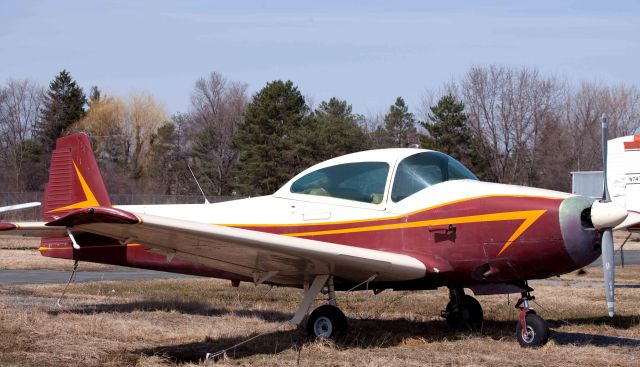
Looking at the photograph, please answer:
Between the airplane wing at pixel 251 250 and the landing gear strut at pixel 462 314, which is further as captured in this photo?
the landing gear strut at pixel 462 314

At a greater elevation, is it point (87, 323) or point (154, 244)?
point (154, 244)

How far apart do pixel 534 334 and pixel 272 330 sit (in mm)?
2933

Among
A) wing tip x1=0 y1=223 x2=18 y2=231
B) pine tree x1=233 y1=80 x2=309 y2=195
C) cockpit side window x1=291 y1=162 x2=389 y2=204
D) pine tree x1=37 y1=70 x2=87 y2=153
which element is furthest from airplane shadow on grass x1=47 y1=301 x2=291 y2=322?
pine tree x1=37 y1=70 x2=87 y2=153

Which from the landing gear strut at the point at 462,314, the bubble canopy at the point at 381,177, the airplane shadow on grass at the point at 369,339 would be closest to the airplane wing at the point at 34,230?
the airplane shadow on grass at the point at 369,339

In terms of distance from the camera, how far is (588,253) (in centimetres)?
743

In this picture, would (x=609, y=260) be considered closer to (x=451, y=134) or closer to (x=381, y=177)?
(x=381, y=177)

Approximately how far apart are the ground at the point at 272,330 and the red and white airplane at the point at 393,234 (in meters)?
0.48

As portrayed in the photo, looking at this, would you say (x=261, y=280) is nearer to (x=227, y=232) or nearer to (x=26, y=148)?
(x=227, y=232)

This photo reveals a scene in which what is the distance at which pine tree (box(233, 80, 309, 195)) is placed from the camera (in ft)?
166

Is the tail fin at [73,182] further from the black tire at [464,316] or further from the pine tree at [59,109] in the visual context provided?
the pine tree at [59,109]

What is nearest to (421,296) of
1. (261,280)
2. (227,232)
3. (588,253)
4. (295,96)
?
(261,280)

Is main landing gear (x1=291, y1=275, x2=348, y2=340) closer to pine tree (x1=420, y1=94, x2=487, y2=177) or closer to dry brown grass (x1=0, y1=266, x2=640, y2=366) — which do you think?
dry brown grass (x1=0, y1=266, x2=640, y2=366)

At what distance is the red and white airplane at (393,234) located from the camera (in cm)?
737

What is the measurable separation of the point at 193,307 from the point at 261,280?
266 centimetres
